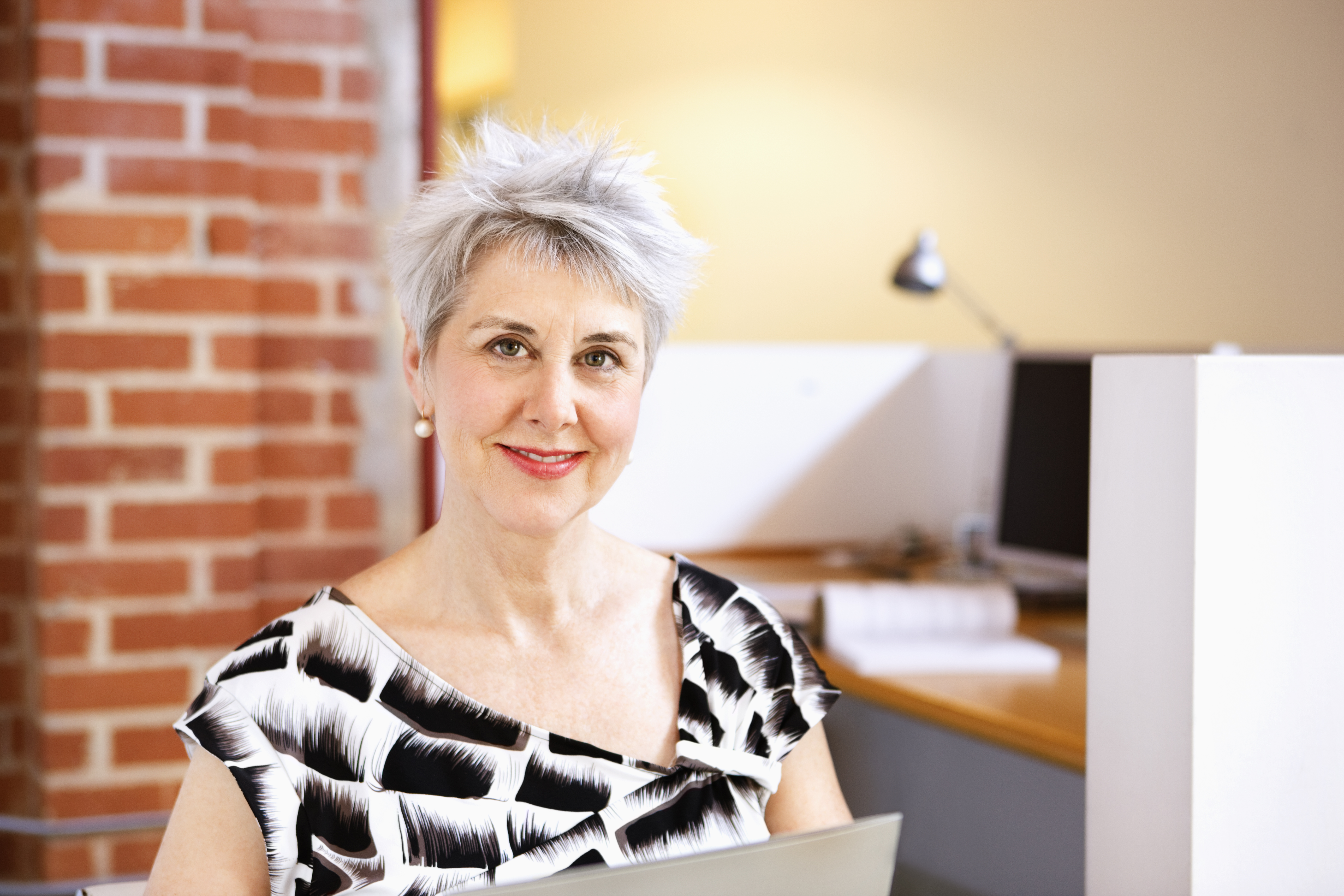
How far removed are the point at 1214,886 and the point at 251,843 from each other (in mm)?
776

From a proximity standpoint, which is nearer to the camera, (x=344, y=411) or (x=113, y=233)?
(x=113, y=233)

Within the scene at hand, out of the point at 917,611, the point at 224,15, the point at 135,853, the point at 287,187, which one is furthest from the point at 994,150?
the point at 135,853

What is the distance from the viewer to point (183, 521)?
5.91 feet

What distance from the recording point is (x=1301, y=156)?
4410 millimetres

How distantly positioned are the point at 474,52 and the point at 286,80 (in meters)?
1.40

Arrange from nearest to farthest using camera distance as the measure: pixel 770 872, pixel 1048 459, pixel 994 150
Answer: pixel 770 872, pixel 1048 459, pixel 994 150

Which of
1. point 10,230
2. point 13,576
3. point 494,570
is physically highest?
point 10,230

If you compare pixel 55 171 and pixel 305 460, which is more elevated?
pixel 55 171

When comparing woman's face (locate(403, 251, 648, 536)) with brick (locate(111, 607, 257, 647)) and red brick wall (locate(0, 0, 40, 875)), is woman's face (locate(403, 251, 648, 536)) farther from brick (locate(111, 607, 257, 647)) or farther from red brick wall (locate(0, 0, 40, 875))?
red brick wall (locate(0, 0, 40, 875))

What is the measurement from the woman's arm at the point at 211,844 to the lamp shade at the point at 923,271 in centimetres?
172

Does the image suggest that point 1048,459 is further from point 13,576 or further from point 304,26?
point 13,576

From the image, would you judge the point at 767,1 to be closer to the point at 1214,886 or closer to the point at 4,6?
the point at 4,6

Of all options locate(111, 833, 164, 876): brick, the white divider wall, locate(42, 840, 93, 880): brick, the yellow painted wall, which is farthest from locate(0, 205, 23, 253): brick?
the yellow painted wall

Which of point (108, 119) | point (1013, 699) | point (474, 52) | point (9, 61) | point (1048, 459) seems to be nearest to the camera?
point (1013, 699)
